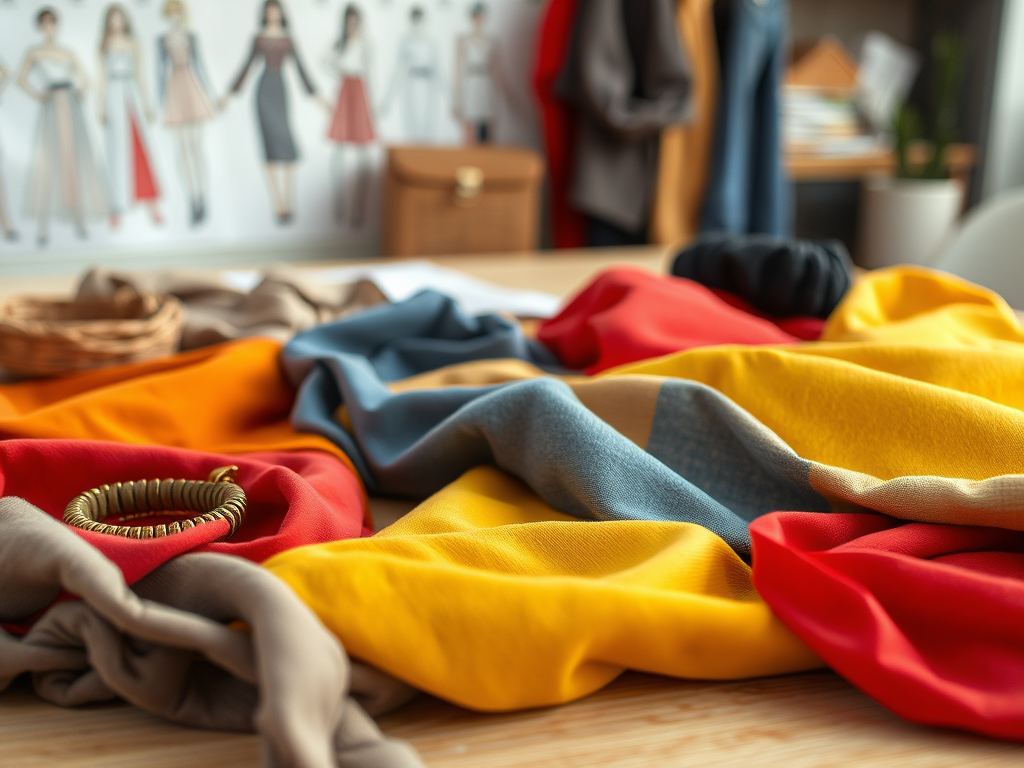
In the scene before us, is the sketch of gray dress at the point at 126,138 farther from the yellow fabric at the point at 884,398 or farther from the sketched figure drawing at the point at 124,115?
the yellow fabric at the point at 884,398

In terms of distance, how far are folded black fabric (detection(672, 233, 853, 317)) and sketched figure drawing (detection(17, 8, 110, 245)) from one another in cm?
182

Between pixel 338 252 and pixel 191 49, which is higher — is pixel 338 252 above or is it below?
below

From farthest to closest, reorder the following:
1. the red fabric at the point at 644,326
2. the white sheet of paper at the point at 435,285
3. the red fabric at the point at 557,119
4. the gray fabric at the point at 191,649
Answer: the red fabric at the point at 557,119 → the white sheet of paper at the point at 435,285 → the red fabric at the point at 644,326 → the gray fabric at the point at 191,649

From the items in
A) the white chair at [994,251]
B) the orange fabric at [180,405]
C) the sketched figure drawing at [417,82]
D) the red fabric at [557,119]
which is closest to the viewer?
the orange fabric at [180,405]

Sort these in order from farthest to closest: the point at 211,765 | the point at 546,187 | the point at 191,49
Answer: the point at 546,187, the point at 191,49, the point at 211,765

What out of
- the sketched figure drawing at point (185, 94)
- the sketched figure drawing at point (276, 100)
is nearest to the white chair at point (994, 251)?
the sketched figure drawing at point (276, 100)

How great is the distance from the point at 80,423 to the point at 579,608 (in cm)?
42

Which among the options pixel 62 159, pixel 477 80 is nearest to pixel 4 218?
pixel 62 159

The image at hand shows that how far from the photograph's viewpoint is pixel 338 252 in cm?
258

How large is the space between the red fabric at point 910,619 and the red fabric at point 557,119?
2146 mm

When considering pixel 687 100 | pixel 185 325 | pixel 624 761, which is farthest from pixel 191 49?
pixel 624 761

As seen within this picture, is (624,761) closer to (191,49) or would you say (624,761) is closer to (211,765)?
(211,765)

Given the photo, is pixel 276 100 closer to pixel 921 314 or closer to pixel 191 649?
pixel 921 314

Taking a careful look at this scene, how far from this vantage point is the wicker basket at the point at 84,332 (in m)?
0.74
